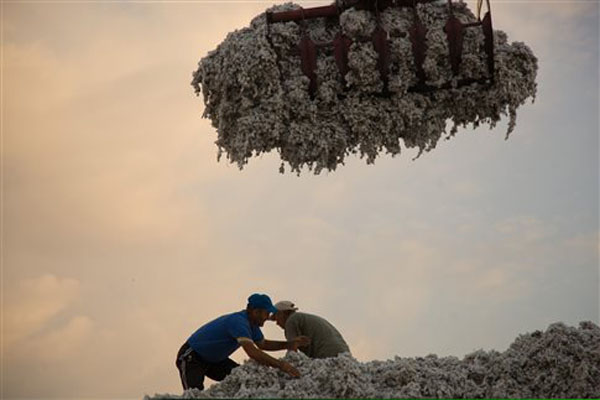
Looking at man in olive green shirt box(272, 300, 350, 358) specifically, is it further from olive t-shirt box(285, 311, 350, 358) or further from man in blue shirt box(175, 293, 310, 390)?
man in blue shirt box(175, 293, 310, 390)

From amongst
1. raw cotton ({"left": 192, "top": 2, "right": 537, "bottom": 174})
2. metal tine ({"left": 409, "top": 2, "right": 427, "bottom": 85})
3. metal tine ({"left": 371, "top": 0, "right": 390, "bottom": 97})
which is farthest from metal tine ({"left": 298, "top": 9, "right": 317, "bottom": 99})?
metal tine ({"left": 409, "top": 2, "right": 427, "bottom": 85})

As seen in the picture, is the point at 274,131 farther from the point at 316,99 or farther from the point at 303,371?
the point at 303,371

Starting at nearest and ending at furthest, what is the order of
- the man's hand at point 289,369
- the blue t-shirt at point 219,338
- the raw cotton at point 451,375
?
the raw cotton at point 451,375
the man's hand at point 289,369
the blue t-shirt at point 219,338

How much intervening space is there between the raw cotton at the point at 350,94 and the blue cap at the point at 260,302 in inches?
42.4

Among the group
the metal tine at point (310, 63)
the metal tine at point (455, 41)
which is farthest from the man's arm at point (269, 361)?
the metal tine at point (455, 41)

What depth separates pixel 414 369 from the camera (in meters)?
7.22

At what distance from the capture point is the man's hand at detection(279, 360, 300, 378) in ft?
22.7

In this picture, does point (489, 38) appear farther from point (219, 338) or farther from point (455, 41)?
point (219, 338)

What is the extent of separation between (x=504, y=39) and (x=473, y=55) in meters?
0.47

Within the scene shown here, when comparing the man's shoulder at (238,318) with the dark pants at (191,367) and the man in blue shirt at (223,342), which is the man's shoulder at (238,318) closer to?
the man in blue shirt at (223,342)

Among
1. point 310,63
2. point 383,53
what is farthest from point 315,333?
point 383,53

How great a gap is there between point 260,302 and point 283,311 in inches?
22.2

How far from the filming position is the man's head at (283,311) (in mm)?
7898

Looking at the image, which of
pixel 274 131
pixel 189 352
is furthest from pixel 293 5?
pixel 189 352
